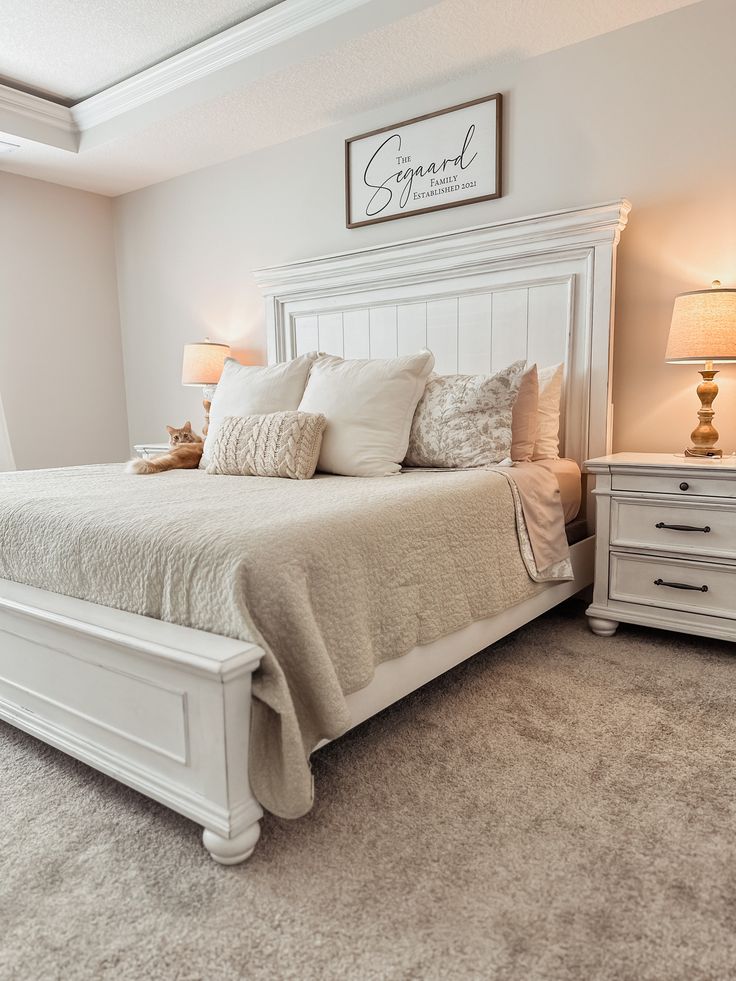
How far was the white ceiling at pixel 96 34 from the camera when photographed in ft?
9.00

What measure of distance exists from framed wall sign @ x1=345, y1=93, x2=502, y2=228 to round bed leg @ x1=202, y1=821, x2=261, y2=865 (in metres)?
2.62

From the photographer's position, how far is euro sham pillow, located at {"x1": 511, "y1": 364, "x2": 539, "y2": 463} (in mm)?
2412

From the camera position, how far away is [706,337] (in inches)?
85.6

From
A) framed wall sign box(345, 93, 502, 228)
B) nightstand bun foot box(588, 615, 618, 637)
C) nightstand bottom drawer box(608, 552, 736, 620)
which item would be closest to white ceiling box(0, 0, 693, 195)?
framed wall sign box(345, 93, 502, 228)

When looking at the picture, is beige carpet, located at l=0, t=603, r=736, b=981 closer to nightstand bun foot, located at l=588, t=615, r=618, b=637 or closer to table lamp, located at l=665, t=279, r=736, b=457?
nightstand bun foot, located at l=588, t=615, r=618, b=637

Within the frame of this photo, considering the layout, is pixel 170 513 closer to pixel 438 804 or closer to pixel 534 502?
pixel 438 804

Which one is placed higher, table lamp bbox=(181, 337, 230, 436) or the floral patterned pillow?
table lamp bbox=(181, 337, 230, 436)

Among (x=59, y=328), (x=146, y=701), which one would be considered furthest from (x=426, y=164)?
(x=146, y=701)

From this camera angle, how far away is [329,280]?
3.40 meters

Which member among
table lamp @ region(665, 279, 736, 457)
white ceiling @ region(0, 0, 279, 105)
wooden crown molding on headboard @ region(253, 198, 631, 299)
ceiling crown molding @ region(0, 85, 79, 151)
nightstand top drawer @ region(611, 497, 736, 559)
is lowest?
nightstand top drawer @ region(611, 497, 736, 559)

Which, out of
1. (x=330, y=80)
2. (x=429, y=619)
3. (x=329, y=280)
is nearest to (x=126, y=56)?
(x=330, y=80)

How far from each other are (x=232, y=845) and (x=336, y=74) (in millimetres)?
2911

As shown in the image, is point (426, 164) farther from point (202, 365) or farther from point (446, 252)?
point (202, 365)

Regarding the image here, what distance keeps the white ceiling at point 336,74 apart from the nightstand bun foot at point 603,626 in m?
2.16
